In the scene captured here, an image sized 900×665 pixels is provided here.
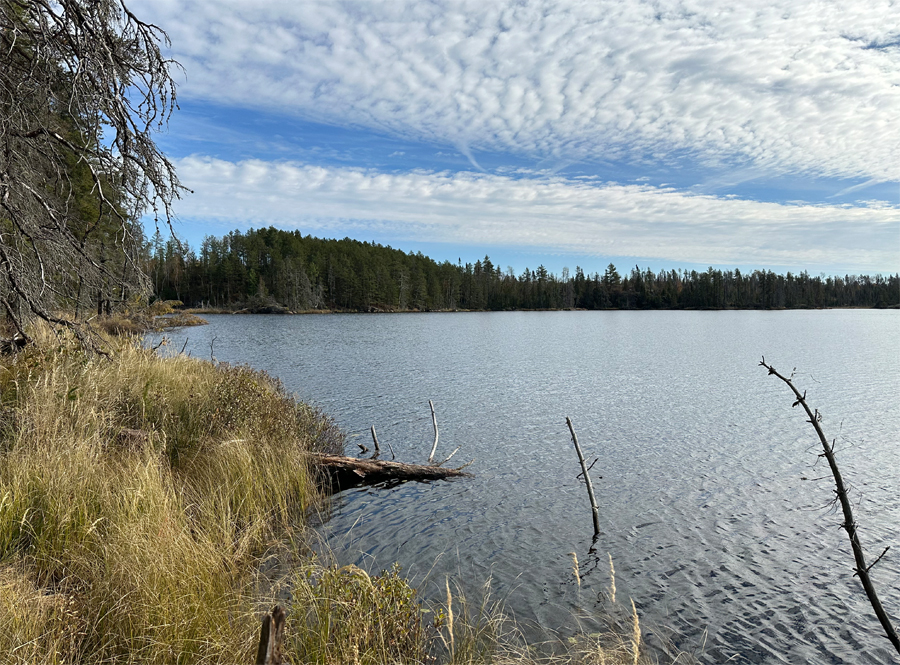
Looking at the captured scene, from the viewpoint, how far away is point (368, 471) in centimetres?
999

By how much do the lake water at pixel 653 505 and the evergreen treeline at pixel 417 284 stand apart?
92.4 meters

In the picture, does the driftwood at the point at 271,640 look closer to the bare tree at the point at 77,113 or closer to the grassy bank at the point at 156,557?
the grassy bank at the point at 156,557

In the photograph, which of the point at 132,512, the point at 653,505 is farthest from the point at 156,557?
the point at 653,505

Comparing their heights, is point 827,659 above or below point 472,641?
below

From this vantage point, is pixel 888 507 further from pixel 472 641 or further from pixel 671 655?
pixel 472 641

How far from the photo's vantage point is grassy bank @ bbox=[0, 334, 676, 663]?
12.2ft

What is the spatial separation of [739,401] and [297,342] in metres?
29.9

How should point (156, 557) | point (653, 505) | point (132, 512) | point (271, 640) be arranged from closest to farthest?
point (271, 640) < point (156, 557) < point (132, 512) < point (653, 505)

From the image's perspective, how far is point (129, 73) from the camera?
198 inches

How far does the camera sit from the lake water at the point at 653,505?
6.18m

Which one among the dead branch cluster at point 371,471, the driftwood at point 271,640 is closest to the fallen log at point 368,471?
the dead branch cluster at point 371,471

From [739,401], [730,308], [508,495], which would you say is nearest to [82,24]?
[508,495]

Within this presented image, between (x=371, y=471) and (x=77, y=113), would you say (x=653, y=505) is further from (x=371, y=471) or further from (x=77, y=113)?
(x=77, y=113)

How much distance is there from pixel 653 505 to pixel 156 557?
8.00 m
